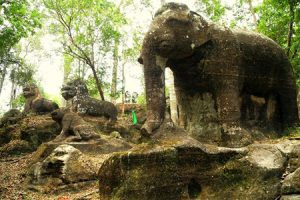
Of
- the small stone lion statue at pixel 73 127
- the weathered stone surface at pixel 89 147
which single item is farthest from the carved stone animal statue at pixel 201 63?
the small stone lion statue at pixel 73 127

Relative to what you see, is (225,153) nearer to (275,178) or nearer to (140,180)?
(275,178)

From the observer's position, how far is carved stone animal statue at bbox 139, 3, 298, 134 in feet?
19.7

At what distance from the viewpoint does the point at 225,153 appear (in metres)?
5.44

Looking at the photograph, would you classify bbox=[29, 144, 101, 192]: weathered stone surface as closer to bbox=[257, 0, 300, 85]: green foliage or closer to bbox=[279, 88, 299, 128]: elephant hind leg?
bbox=[279, 88, 299, 128]: elephant hind leg

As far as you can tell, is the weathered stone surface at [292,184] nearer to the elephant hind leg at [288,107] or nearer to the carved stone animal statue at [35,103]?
the elephant hind leg at [288,107]

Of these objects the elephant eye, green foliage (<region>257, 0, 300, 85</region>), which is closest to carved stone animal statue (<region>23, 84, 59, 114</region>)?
green foliage (<region>257, 0, 300, 85</region>)

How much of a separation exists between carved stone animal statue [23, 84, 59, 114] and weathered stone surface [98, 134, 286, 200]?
12.9m

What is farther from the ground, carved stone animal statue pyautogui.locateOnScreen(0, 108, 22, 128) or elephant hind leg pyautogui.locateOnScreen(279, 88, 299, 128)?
carved stone animal statue pyautogui.locateOnScreen(0, 108, 22, 128)

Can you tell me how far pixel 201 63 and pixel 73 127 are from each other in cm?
677

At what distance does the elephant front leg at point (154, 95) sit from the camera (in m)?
5.77

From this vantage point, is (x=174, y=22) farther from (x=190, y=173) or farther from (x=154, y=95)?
(x=190, y=173)

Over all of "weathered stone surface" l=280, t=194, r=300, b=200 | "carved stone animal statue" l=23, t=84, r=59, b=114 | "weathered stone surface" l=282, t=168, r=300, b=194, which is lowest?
"weathered stone surface" l=280, t=194, r=300, b=200

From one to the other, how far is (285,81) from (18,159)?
10.2 m

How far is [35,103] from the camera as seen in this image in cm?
1772
